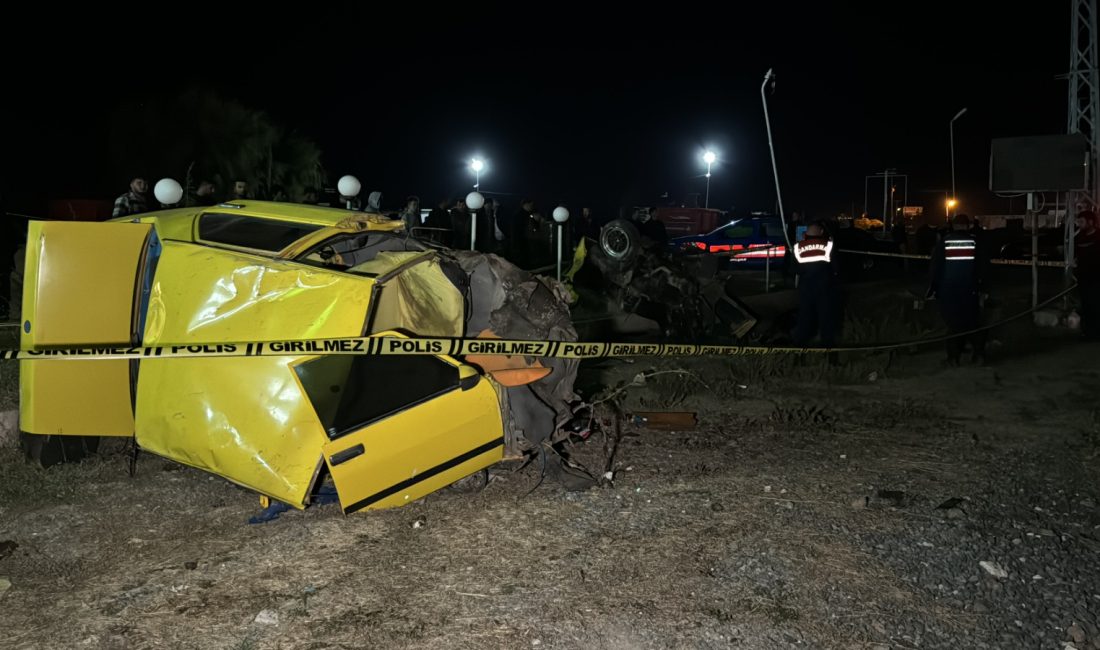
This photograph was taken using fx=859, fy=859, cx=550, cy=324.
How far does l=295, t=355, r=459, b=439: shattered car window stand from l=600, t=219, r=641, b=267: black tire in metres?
5.74

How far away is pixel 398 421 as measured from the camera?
4094mm

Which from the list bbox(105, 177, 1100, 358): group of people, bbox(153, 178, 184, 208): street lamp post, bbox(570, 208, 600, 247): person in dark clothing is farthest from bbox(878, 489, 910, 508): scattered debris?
bbox(570, 208, 600, 247): person in dark clothing

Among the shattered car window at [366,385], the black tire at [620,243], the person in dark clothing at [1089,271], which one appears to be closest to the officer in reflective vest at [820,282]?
the black tire at [620,243]

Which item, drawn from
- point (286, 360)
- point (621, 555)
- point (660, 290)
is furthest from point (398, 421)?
point (660, 290)

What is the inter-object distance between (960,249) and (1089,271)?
214cm

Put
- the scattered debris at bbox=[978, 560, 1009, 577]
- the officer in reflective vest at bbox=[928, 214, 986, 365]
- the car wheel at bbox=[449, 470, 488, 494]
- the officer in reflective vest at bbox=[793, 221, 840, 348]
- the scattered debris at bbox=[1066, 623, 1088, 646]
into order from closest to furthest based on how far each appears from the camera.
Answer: the scattered debris at bbox=[1066, 623, 1088, 646], the scattered debris at bbox=[978, 560, 1009, 577], the car wheel at bbox=[449, 470, 488, 494], the officer in reflective vest at bbox=[793, 221, 840, 348], the officer in reflective vest at bbox=[928, 214, 986, 365]

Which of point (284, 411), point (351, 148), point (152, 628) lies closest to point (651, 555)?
point (284, 411)

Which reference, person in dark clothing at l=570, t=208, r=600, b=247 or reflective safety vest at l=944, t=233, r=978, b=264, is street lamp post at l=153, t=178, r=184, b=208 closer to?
reflective safety vest at l=944, t=233, r=978, b=264

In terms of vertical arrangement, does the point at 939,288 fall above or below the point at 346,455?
above

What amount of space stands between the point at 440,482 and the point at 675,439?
7.10 ft

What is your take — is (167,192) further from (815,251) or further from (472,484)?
(815,251)

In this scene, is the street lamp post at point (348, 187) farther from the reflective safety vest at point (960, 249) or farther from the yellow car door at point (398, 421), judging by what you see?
the reflective safety vest at point (960, 249)

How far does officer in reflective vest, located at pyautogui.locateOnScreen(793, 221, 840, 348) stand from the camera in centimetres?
855

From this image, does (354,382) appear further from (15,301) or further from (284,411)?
(15,301)
